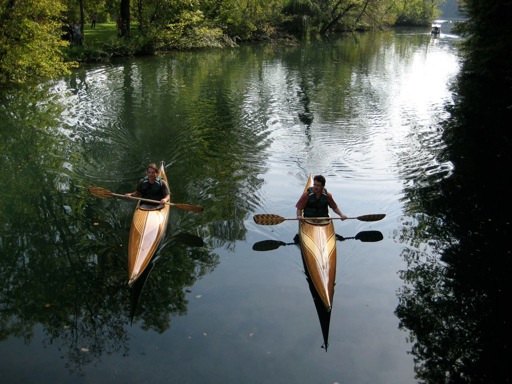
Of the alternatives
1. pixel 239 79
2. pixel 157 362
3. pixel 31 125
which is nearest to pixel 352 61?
pixel 239 79

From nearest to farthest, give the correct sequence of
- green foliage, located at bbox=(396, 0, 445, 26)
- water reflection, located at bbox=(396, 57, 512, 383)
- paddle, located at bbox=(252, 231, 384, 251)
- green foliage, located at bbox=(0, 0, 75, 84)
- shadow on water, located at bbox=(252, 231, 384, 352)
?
water reflection, located at bbox=(396, 57, 512, 383)
shadow on water, located at bbox=(252, 231, 384, 352)
paddle, located at bbox=(252, 231, 384, 251)
green foliage, located at bbox=(0, 0, 75, 84)
green foliage, located at bbox=(396, 0, 445, 26)

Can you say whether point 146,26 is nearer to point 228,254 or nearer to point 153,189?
point 153,189

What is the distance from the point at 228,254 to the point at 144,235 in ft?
5.74

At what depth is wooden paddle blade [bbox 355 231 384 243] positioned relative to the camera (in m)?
10.4

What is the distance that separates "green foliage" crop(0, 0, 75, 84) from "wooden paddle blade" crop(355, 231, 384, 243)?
17.0 meters

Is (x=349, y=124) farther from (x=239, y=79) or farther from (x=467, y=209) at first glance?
(x=239, y=79)

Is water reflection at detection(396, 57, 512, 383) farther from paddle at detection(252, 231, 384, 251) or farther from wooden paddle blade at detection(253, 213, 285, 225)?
wooden paddle blade at detection(253, 213, 285, 225)

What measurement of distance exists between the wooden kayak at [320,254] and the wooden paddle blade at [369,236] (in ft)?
3.87

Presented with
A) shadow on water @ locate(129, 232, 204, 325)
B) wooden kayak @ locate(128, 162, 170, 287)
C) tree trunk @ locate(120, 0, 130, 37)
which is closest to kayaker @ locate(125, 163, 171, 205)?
wooden kayak @ locate(128, 162, 170, 287)

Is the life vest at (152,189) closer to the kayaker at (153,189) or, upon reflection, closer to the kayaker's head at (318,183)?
the kayaker at (153,189)

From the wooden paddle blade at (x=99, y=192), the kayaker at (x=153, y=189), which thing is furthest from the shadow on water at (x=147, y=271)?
the wooden paddle blade at (x=99, y=192)

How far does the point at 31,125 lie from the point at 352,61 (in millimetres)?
26157

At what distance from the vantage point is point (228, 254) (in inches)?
381

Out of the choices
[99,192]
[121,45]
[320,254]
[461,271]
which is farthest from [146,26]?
[461,271]
